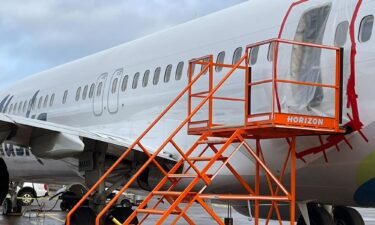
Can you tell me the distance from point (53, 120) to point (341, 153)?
917 cm

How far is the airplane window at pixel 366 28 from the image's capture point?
831 cm

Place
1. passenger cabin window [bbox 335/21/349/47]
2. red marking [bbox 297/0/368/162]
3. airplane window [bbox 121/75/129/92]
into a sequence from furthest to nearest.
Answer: airplane window [bbox 121/75/129/92] → passenger cabin window [bbox 335/21/349/47] → red marking [bbox 297/0/368/162]

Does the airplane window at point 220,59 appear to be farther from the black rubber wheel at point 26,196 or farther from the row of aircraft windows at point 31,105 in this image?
the black rubber wheel at point 26,196

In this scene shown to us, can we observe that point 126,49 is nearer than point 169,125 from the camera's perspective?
No

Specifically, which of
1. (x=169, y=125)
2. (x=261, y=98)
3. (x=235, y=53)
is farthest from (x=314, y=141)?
(x=169, y=125)

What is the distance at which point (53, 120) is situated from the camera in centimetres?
1609

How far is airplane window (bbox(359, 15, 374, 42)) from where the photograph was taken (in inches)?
327

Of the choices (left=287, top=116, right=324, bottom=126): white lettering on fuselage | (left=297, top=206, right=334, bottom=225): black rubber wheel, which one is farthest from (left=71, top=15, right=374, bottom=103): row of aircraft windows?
(left=297, top=206, right=334, bottom=225): black rubber wheel

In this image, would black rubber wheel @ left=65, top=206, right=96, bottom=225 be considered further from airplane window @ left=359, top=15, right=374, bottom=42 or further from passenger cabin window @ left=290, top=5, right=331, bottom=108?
airplane window @ left=359, top=15, right=374, bottom=42

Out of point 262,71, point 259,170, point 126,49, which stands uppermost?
point 126,49

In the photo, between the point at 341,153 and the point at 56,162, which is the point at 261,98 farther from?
the point at 56,162

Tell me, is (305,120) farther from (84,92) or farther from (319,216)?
(84,92)

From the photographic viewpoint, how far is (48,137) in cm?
1093

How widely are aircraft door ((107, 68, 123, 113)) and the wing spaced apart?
7.58ft
